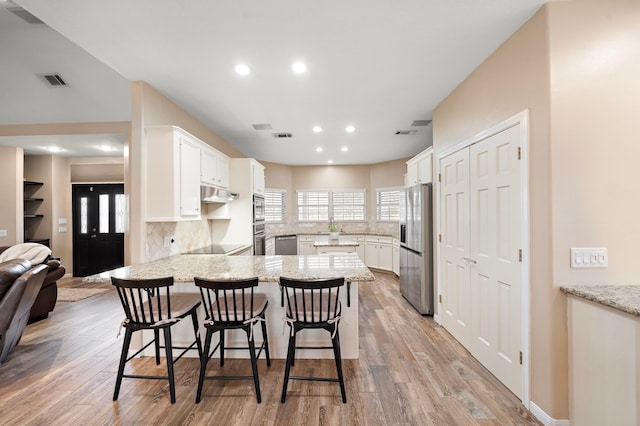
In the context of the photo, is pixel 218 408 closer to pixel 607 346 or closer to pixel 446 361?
pixel 446 361

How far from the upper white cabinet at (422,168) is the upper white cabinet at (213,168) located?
2.96 metres

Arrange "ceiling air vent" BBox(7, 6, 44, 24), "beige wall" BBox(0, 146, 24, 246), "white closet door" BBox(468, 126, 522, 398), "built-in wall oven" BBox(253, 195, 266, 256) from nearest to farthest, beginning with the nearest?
1. "white closet door" BBox(468, 126, 522, 398)
2. "ceiling air vent" BBox(7, 6, 44, 24)
3. "built-in wall oven" BBox(253, 195, 266, 256)
4. "beige wall" BBox(0, 146, 24, 246)

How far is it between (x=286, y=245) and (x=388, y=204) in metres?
2.81

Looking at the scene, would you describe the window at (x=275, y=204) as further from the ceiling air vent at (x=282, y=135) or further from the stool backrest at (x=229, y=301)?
the stool backrest at (x=229, y=301)

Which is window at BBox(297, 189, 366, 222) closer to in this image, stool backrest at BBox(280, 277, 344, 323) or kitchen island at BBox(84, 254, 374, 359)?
kitchen island at BBox(84, 254, 374, 359)

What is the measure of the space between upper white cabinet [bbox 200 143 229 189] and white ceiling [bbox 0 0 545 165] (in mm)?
500

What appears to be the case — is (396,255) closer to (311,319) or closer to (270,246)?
(270,246)

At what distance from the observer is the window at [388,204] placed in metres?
7.47

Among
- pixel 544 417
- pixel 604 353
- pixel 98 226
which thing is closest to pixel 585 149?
pixel 604 353

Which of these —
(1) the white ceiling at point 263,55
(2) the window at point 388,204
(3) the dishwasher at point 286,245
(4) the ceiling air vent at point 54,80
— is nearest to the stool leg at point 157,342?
(1) the white ceiling at point 263,55

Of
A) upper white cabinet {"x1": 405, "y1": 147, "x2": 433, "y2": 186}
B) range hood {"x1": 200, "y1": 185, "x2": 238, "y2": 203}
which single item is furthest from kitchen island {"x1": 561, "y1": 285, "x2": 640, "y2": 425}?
range hood {"x1": 200, "y1": 185, "x2": 238, "y2": 203}

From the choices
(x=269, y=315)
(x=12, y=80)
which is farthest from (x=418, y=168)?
(x=12, y=80)

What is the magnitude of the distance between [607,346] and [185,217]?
3629 millimetres

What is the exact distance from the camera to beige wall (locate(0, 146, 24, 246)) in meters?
5.92
